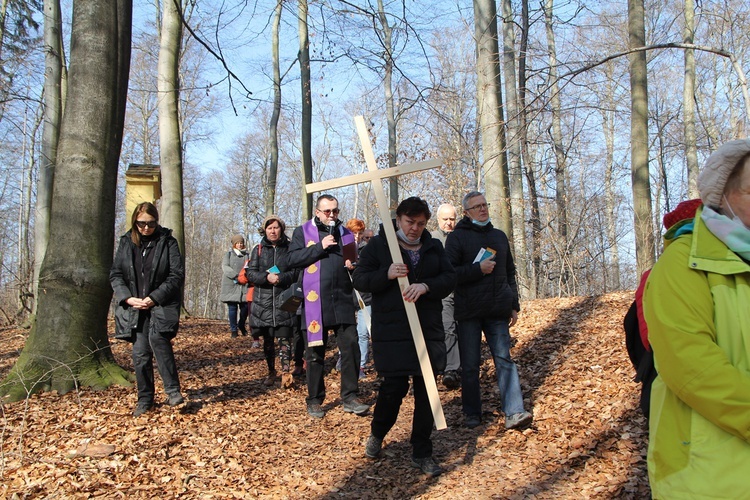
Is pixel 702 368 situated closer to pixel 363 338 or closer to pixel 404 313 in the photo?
pixel 404 313

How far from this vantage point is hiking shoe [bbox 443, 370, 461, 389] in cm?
702

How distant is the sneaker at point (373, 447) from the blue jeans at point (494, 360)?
1223 millimetres

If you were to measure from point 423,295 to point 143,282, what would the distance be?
275 centimetres

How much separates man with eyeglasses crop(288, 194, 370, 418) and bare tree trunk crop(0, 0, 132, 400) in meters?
1.97

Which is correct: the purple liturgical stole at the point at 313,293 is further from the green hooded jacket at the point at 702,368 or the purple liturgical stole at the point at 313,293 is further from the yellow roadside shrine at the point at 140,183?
the green hooded jacket at the point at 702,368

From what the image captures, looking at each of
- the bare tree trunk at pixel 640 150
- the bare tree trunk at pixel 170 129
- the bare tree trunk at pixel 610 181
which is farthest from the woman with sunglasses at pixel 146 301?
the bare tree trunk at pixel 610 181

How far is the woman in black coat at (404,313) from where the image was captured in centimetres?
464

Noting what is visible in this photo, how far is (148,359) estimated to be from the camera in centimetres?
579

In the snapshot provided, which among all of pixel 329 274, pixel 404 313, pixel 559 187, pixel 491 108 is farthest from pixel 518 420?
pixel 559 187

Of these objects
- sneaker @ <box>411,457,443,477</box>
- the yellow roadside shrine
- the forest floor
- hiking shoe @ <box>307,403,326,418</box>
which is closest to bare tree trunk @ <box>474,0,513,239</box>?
the forest floor

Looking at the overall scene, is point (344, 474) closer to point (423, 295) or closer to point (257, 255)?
point (423, 295)

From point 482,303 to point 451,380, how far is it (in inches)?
65.9

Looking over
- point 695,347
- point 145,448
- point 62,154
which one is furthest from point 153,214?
point 695,347

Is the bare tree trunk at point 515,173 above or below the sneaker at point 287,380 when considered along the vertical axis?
above
